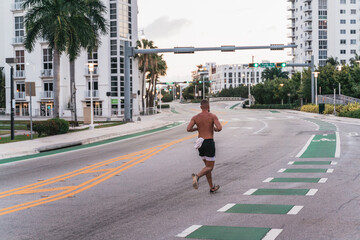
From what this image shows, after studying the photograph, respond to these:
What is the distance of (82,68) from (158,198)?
2278 inches

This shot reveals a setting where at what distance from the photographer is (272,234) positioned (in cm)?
607

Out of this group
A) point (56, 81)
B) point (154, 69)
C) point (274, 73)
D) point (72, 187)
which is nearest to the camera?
point (72, 187)

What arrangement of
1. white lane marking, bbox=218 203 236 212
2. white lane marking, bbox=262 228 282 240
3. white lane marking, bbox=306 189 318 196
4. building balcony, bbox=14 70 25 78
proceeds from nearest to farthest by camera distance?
white lane marking, bbox=262 228 282 240, white lane marking, bbox=218 203 236 212, white lane marking, bbox=306 189 318 196, building balcony, bbox=14 70 25 78

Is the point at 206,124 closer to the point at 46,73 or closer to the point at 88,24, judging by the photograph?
the point at 88,24

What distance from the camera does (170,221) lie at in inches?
271

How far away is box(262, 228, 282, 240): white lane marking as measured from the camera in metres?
5.89

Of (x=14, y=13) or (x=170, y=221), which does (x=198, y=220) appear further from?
(x=14, y=13)

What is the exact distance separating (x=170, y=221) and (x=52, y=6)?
27.6 metres

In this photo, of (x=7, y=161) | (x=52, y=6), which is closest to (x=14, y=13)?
(x=52, y=6)

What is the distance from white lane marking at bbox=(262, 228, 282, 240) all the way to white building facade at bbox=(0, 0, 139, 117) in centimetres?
5463

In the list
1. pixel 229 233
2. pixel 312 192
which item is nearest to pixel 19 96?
pixel 312 192

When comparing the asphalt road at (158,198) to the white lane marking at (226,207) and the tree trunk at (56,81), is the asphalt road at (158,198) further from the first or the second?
the tree trunk at (56,81)

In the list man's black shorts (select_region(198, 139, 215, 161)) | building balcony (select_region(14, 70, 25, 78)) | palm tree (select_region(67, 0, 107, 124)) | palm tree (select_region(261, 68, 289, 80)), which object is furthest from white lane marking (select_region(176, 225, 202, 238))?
palm tree (select_region(261, 68, 289, 80))

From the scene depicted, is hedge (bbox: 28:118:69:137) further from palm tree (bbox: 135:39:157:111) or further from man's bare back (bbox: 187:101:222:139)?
palm tree (bbox: 135:39:157:111)
